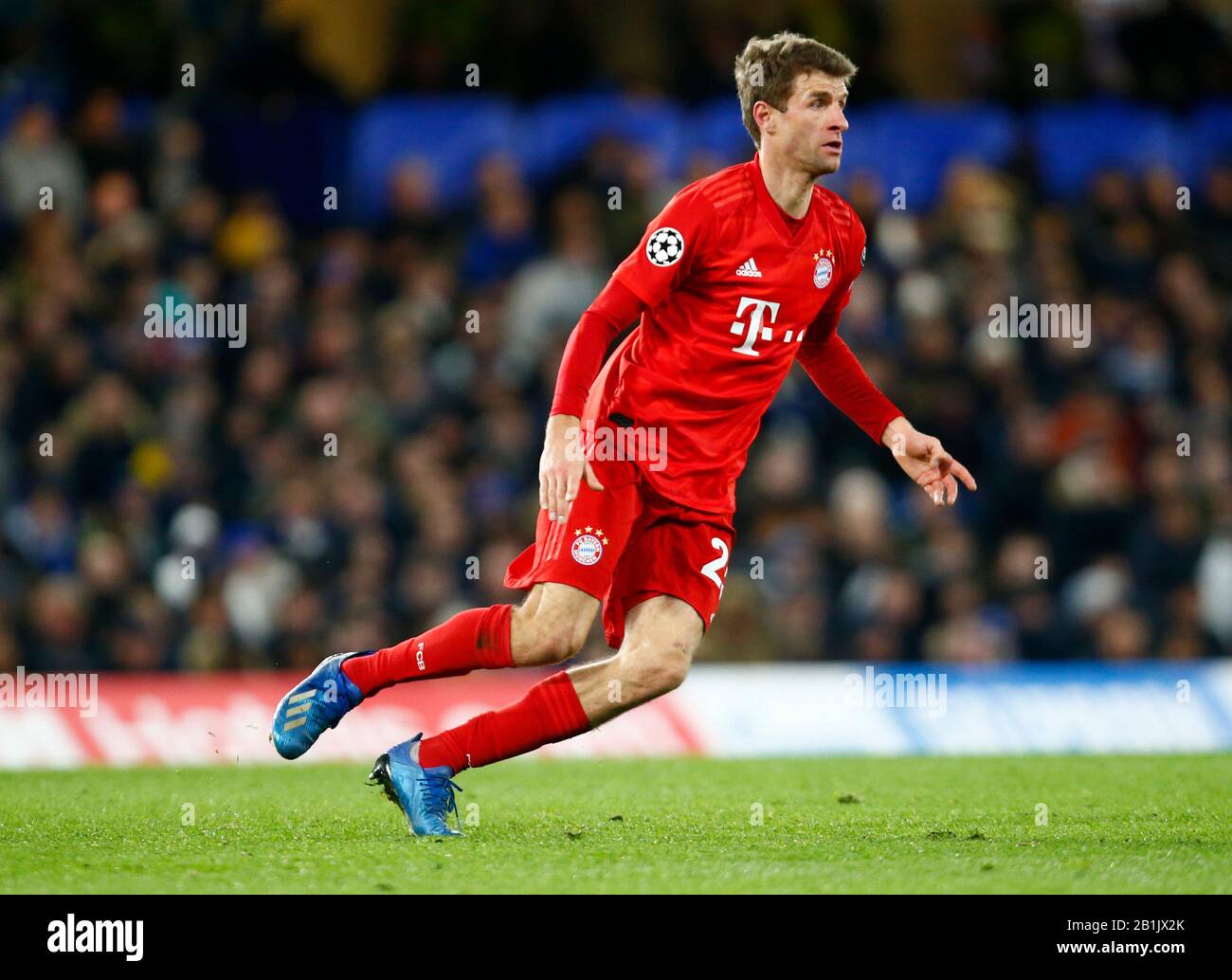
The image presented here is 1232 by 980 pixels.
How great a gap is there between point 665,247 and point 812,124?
621mm

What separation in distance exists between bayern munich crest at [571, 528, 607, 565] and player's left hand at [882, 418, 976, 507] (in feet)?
3.60

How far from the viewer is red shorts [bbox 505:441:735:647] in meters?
5.56

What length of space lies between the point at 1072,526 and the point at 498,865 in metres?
6.71

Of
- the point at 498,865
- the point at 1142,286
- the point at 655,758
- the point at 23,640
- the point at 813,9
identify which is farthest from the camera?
the point at 813,9

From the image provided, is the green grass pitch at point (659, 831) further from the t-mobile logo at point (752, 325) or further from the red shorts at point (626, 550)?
the t-mobile logo at point (752, 325)

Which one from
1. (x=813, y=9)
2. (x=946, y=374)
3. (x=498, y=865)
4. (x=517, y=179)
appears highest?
(x=813, y=9)

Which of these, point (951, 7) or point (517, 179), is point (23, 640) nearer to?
point (517, 179)

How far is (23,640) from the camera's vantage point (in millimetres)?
10086

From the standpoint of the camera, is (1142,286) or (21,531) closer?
(21,531)

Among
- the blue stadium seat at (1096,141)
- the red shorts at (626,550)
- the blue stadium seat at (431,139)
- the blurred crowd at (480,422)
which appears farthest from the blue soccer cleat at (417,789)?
the blue stadium seat at (1096,141)

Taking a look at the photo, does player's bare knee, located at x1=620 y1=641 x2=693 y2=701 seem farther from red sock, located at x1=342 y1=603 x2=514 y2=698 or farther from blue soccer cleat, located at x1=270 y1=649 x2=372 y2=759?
blue soccer cleat, located at x1=270 y1=649 x2=372 y2=759

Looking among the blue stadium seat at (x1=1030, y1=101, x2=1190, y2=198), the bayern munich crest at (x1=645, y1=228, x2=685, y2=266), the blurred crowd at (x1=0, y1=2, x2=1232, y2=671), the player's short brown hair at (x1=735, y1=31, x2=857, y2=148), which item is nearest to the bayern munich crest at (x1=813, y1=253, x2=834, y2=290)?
the player's short brown hair at (x1=735, y1=31, x2=857, y2=148)

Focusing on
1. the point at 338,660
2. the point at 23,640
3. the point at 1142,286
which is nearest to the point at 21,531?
the point at 23,640

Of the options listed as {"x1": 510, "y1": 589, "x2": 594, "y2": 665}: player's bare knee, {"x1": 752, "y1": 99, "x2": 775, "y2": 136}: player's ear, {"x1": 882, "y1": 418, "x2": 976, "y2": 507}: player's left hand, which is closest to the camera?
{"x1": 510, "y1": 589, "x2": 594, "y2": 665}: player's bare knee
